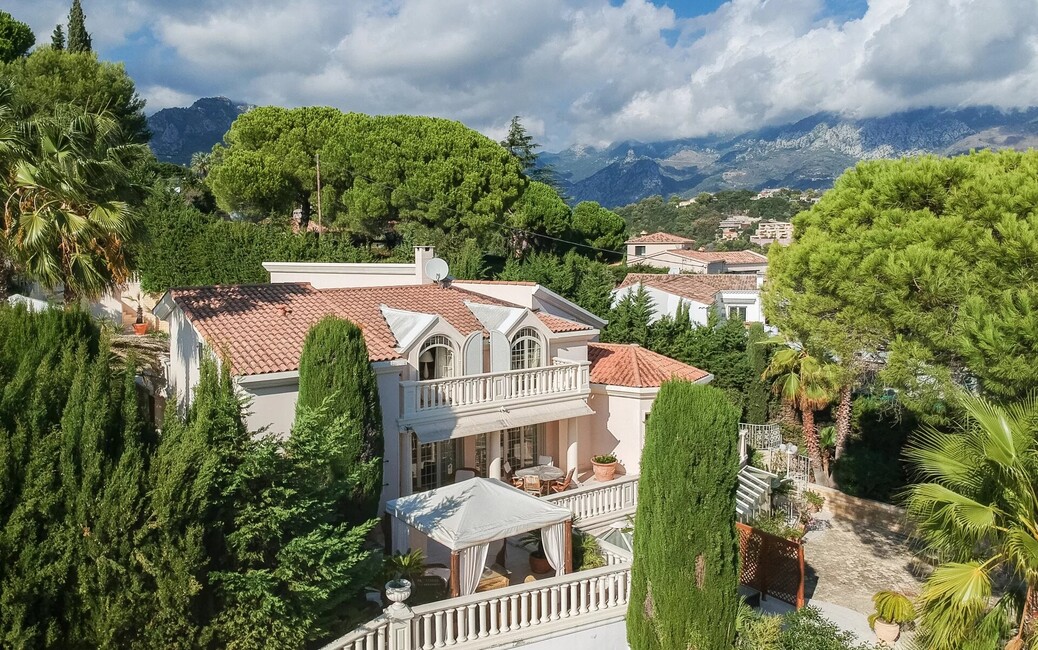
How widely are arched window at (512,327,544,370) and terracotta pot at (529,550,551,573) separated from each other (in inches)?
257

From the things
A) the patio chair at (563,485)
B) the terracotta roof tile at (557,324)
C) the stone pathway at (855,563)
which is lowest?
the stone pathway at (855,563)

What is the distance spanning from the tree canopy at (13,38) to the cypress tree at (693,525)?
53.8 meters

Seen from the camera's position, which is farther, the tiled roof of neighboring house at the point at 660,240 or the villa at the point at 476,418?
the tiled roof of neighboring house at the point at 660,240

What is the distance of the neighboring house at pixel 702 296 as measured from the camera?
173ft

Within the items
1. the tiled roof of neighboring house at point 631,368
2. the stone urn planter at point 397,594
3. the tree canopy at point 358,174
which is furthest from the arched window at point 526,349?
the tree canopy at point 358,174

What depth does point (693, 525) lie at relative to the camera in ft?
45.7

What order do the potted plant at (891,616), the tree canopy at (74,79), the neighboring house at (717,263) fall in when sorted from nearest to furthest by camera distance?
1. the potted plant at (891,616)
2. the tree canopy at (74,79)
3. the neighboring house at (717,263)

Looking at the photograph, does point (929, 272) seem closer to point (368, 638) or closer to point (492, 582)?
point (492, 582)

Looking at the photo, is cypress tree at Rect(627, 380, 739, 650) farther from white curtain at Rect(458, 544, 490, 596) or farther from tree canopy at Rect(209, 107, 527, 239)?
tree canopy at Rect(209, 107, 527, 239)

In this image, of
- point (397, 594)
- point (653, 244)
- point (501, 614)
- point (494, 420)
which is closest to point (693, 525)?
point (501, 614)

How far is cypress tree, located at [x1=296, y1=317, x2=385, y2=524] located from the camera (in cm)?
1541

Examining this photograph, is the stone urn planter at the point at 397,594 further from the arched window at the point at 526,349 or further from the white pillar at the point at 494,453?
the arched window at the point at 526,349

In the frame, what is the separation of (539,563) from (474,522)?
348 cm

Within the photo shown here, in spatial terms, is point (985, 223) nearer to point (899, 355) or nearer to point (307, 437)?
point (899, 355)
